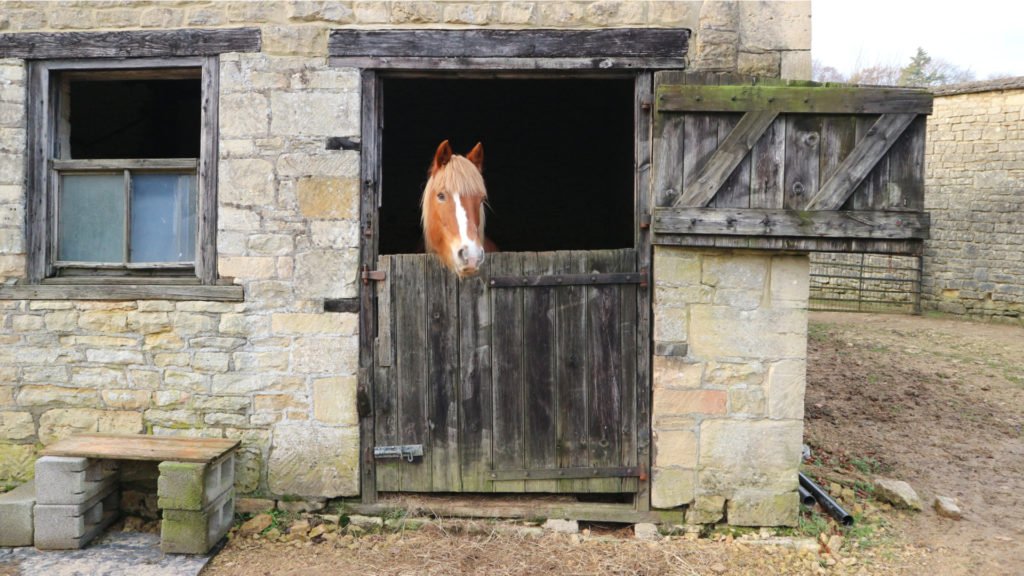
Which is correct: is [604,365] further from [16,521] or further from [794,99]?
[16,521]

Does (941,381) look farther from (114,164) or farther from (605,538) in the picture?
(114,164)

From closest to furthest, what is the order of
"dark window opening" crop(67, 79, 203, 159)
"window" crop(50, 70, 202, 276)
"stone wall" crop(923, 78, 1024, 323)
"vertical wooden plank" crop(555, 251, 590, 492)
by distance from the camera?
"vertical wooden plank" crop(555, 251, 590, 492) < "window" crop(50, 70, 202, 276) < "dark window opening" crop(67, 79, 203, 159) < "stone wall" crop(923, 78, 1024, 323)

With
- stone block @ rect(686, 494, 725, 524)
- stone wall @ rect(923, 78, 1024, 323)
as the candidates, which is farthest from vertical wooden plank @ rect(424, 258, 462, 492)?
stone wall @ rect(923, 78, 1024, 323)

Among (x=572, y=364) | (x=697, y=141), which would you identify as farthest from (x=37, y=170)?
(x=697, y=141)

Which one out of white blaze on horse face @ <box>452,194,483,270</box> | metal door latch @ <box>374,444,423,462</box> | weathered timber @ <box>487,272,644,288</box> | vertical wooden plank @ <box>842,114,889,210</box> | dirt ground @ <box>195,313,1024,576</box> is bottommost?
dirt ground @ <box>195,313,1024,576</box>

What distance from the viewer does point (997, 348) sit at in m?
9.73

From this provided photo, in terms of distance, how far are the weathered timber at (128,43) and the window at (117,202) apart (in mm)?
56

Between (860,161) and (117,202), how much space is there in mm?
4634

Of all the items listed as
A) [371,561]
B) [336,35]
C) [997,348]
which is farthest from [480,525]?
[997,348]

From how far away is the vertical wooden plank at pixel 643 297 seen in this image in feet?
13.1

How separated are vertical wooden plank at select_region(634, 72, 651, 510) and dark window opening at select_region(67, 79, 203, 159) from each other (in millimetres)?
4634

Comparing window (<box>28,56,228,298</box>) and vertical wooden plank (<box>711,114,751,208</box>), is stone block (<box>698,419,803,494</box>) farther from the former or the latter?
window (<box>28,56,228,298</box>)

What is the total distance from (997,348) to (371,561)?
1009 cm

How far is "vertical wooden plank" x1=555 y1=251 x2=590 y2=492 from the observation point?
412 cm
